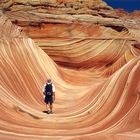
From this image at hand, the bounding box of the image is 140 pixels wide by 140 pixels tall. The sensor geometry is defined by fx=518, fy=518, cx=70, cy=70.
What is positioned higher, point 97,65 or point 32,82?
point 97,65

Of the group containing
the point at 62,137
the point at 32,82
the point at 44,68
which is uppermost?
the point at 44,68

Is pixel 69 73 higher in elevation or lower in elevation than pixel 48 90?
higher

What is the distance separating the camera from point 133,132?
14383mm

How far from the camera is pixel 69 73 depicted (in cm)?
3086

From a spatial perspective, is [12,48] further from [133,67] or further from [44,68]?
[133,67]

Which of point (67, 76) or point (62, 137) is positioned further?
point (67, 76)

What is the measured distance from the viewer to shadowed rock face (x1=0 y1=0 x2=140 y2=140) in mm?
15102

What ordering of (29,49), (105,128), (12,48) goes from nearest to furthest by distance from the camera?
1. (105,128)
2. (12,48)
3. (29,49)

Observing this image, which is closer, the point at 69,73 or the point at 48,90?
the point at 48,90

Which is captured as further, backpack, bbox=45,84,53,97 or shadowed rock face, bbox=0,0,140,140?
backpack, bbox=45,84,53,97

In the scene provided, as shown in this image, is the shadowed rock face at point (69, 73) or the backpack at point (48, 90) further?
the backpack at point (48, 90)

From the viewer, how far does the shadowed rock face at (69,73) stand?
15.1 metres

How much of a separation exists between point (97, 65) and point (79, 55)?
142 centimetres

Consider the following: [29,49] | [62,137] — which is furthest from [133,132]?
[29,49]
